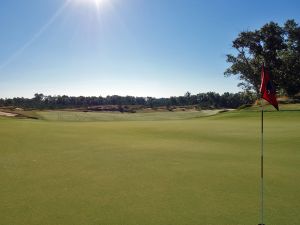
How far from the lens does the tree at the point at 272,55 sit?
6091cm

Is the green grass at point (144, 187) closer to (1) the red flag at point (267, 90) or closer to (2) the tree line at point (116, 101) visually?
(1) the red flag at point (267, 90)

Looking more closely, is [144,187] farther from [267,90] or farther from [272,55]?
[272,55]

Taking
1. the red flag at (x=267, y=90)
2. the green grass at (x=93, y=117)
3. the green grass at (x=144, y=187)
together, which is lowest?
the green grass at (x=93, y=117)

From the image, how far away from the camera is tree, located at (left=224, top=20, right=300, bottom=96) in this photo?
200 ft

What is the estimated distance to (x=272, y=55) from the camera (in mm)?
62094

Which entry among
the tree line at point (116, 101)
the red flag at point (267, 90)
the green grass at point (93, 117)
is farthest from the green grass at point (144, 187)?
Answer: the tree line at point (116, 101)

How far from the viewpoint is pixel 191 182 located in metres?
8.05

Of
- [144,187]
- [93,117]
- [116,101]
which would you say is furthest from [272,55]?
[116,101]

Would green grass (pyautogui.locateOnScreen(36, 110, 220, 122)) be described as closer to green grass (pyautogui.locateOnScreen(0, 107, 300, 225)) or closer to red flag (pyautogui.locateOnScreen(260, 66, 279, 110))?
green grass (pyautogui.locateOnScreen(0, 107, 300, 225))

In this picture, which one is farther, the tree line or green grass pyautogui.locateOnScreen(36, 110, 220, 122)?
the tree line

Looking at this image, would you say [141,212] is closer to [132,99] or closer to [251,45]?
[251,45]

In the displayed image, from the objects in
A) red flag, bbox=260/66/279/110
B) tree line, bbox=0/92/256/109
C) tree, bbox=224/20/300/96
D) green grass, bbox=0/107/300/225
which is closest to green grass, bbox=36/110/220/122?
tree, bbox=224/20/300/96

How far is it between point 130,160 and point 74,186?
3452 millimetres

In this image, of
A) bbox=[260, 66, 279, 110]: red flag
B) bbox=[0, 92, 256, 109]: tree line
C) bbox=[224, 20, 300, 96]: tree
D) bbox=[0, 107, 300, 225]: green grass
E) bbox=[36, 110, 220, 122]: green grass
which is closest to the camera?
bbox=[0, 107, 300, 225]: green grass
